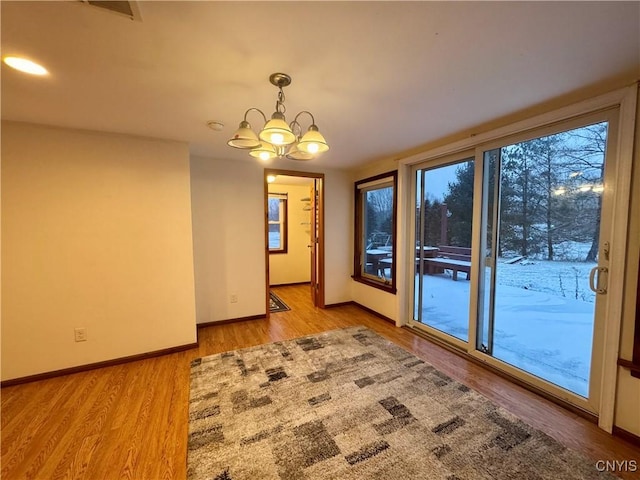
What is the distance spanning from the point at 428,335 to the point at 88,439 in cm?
317

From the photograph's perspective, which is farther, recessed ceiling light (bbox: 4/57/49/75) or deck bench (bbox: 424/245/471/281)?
deck bench (bbox: 424/245/471/281)

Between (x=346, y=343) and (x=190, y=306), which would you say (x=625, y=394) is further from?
(x=190, y=306)

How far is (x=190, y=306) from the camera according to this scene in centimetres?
294

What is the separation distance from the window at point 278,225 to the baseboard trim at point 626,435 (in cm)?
507

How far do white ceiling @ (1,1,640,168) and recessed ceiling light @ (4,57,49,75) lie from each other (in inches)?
2.5

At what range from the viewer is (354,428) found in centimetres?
174

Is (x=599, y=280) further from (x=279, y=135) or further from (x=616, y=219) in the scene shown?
(x=279, y=135)

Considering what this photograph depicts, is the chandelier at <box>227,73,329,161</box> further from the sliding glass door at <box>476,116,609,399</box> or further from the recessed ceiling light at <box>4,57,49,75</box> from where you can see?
the sliding glass door at <box>476,116,609,399</box>

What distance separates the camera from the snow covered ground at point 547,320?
1.96 m

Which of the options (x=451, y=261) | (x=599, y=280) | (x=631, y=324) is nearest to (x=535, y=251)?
(x=599, y=280)

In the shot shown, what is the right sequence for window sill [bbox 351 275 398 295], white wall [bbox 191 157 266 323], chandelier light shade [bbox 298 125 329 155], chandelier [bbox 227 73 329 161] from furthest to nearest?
window sill [bbox 351 275 398 295] → white wall [bbox 191 157 266 323] → chandelier light shade [bbox 298 125 329 155] → chandelier [bbox 227 73 329 161]

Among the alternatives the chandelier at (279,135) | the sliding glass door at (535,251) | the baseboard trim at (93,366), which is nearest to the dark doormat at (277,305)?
the baseboard trim at (93,366)

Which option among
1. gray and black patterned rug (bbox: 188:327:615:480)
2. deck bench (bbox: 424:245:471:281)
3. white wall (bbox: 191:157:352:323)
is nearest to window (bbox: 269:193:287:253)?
white wall (bbox: 191:157:352:323)

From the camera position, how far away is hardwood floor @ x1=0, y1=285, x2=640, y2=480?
1511mm
